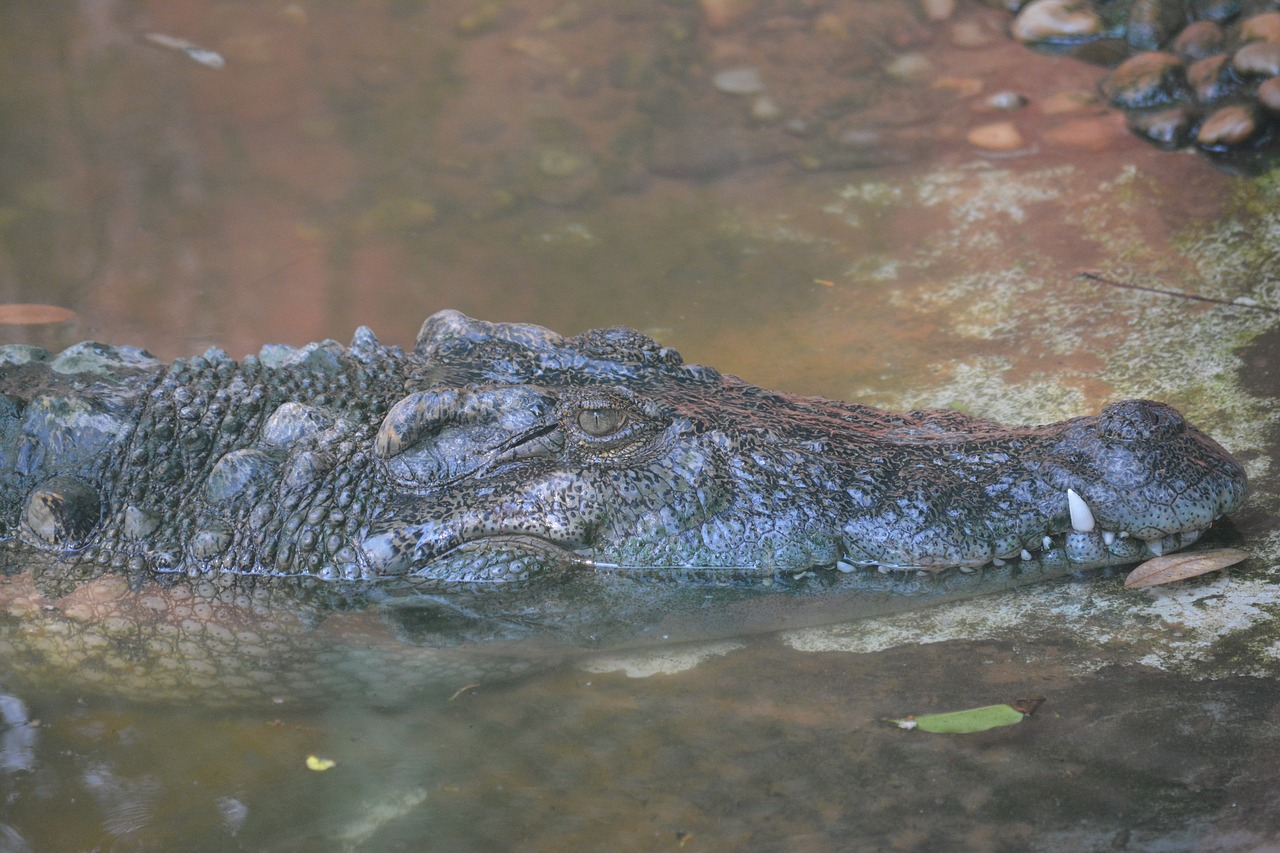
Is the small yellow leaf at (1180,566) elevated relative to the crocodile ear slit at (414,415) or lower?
lower

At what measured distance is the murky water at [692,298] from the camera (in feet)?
8.94

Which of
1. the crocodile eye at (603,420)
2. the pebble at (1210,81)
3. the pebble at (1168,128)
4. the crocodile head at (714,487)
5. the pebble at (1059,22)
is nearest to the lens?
the crocodile head at (714,487)

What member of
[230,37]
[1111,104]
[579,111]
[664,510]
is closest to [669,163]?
[579,111]

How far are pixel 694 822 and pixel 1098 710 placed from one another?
1000 millimetres

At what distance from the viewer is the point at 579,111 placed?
7.46m

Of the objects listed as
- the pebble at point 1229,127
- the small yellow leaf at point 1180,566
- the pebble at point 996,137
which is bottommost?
the small yellow leaf at point 1180,566

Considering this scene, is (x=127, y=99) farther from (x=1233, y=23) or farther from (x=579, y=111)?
(x=1233, y=23)

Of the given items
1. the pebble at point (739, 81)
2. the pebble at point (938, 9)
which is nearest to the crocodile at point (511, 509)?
the pebble at point (739, 81)

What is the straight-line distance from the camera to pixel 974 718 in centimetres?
283

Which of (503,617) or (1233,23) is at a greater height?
(1233,23)

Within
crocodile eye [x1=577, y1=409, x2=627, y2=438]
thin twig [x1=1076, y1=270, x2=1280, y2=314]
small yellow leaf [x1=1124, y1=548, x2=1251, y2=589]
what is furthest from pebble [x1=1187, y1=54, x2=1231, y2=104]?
crocodile eye [x1=577, y1=409, x2=627, y2=438]

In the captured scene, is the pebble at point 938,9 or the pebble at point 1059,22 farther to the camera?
the pebble at point 938,9

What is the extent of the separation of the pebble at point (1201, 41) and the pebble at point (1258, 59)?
12.1 inches

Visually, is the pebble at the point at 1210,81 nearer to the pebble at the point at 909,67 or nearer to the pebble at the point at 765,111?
the pebble at the point at 909,67
